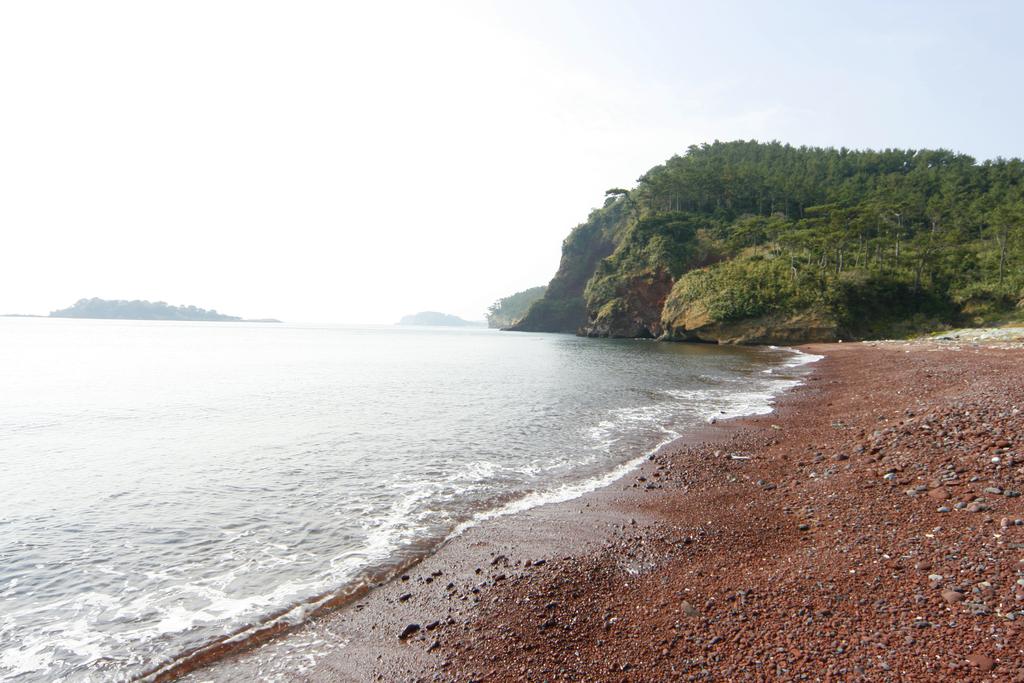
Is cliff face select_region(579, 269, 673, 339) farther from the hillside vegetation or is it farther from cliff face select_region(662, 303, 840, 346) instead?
cliff face select_region(662, 303, 840, 346)

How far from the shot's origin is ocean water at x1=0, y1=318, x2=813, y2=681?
27.8 feet

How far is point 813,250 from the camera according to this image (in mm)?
87688

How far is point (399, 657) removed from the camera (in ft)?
22.7

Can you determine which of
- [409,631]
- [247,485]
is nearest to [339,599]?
[409,631]

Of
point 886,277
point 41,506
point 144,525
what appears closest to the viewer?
point 144,525

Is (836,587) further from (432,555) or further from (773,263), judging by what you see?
(773,263)

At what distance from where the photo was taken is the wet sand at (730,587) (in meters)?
5.92

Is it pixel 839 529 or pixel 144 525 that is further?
pixel 144 525

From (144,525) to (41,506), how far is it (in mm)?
3803

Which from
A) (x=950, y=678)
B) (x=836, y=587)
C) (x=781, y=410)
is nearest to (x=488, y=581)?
(x=836, y=587)

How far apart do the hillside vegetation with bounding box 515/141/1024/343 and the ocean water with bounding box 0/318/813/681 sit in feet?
168

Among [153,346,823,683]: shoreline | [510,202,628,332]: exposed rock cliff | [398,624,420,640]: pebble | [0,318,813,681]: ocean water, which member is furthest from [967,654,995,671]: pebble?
[510,202,628,332]: exposed rock cliff

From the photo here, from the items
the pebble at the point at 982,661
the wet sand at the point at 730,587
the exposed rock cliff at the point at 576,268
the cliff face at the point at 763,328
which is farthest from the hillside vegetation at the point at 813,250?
the pebble at the point at 982,661

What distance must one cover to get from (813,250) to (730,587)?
313 feet
